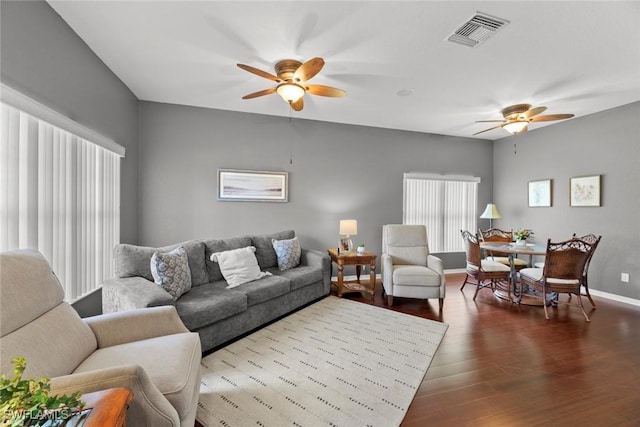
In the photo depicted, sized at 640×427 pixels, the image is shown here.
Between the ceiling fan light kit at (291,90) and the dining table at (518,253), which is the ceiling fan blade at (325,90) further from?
the dining table at (518,253)

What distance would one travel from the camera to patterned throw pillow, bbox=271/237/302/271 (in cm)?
374

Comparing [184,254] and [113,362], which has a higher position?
[184,254]

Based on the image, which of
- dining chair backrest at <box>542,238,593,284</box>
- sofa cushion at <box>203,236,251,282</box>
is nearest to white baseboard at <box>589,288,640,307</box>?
dining chair backrest at <box>542,238,593,284</box>

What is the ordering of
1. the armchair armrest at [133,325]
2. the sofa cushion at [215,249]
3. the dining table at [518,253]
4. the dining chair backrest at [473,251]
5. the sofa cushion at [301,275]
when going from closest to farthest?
the armchair armrest at [133,325] < the sofa cushion at [215,249] < the sofa cushion at [301,275] < the dining table at [518,253] < the dining chair backrest at [473,251]

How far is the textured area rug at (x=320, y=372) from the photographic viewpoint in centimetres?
174

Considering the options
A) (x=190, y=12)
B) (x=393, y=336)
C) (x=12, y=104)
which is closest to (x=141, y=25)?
(x=190, y=12)

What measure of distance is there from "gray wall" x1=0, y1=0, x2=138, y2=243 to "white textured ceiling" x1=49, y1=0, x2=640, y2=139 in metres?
0.14

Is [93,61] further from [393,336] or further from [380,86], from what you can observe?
[393,336]

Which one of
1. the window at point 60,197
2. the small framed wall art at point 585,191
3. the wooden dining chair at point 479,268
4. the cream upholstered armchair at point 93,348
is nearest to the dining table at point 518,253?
the wooden dining chair at point 479,268

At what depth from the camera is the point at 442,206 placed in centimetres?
563

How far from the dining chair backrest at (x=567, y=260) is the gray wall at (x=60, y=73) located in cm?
500

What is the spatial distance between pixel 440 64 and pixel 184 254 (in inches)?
128

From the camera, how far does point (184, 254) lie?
9.23 ft

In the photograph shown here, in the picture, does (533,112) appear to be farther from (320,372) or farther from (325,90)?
(320,372)
